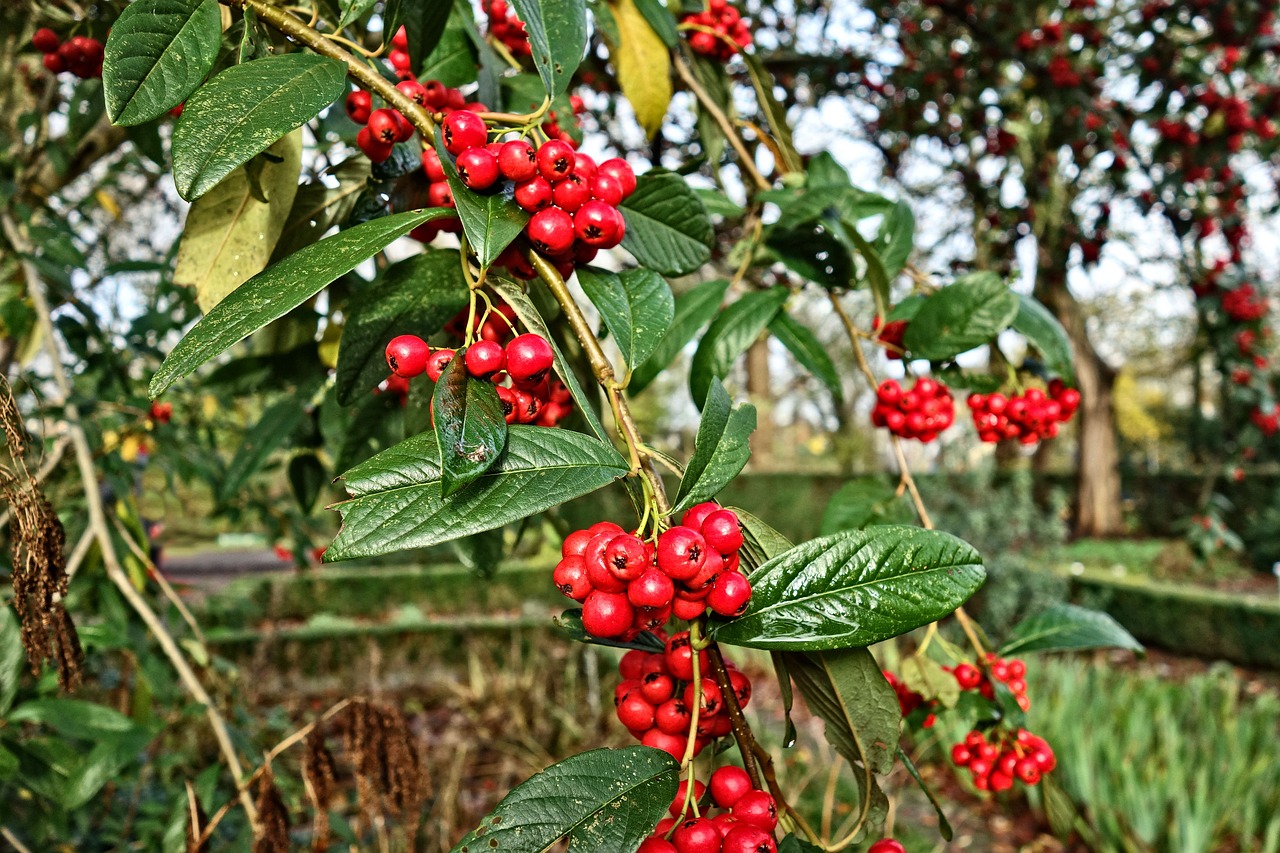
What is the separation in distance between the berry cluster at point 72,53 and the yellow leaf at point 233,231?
0.37 m

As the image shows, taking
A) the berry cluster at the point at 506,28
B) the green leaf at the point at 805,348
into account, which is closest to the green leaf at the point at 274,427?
the berry cluster at the point at 506,28

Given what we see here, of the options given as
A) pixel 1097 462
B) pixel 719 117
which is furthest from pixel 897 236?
pixel 1097 462

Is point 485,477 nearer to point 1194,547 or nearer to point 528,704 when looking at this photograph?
point 1194,547

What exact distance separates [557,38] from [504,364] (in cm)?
34

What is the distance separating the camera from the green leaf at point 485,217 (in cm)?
53

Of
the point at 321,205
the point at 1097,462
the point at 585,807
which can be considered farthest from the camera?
the point at 1097,462

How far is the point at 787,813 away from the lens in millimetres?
570

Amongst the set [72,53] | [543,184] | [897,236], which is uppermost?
[72,53]

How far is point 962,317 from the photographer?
1041mm

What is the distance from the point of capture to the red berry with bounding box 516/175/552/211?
23.7 inches

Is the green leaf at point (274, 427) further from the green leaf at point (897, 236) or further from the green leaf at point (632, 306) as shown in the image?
the green leaf at point (897, 236)

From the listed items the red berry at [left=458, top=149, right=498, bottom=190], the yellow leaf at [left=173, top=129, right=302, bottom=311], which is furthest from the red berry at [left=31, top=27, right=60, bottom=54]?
the red berry at [left=458, top=149, right=498, bottom=190]

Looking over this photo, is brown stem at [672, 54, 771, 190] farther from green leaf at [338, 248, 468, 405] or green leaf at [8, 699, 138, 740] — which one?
green leaf at [8, 699, 138, 740]

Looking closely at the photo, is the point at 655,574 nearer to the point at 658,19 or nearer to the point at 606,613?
the point at 606,613
